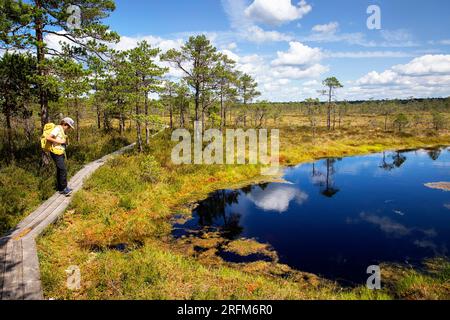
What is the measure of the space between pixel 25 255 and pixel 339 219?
53.4ft

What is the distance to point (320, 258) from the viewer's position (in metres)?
13.3

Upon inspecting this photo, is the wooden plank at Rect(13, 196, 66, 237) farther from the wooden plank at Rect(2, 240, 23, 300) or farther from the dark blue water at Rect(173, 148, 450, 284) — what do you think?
the dark blue water at Rect(173, 148, 450, 284)

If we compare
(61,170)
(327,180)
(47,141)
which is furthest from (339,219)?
(47,141)

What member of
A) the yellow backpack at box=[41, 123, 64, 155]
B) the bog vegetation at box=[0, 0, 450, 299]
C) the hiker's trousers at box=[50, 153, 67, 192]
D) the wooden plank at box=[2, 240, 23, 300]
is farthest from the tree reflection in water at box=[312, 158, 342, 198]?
the wooden plank at box=[2, 240, 23, 300]

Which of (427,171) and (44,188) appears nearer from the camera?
(44,188)

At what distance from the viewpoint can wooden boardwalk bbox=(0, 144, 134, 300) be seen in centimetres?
675

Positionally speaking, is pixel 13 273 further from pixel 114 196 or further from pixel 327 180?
pixel 327 180

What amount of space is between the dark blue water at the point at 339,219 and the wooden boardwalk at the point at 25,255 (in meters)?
6.08

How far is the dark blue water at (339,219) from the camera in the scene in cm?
1354

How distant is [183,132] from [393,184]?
23.3 meters

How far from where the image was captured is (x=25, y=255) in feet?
27.6

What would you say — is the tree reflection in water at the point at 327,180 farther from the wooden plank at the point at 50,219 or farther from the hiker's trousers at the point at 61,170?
the hiker's trousers at the point at 61,170
